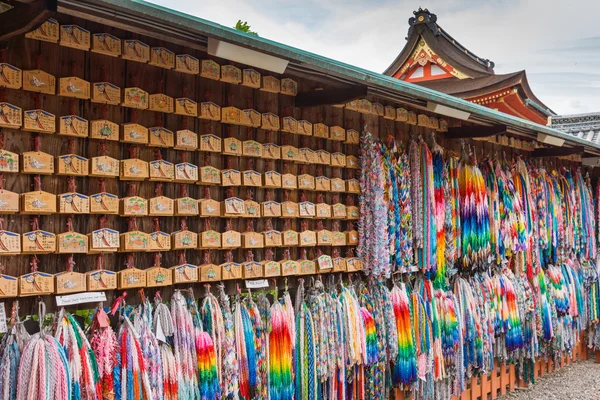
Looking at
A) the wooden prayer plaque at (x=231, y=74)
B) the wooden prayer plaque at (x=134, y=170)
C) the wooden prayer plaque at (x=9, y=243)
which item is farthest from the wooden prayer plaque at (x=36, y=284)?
the wooden prayer plaque at (x=231, y=74)

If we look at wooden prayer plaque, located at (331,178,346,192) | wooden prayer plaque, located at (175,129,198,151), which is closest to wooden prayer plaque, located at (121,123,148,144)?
wooden prayer plaque, located at (175,129,198,151)

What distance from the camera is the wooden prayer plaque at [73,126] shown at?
9.04ft

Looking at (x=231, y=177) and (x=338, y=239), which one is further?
(x=338, y=239)

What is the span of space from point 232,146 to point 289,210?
0.64 m

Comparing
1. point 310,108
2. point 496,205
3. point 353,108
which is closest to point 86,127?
point 310,108

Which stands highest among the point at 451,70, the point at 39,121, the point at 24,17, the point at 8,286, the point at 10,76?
the point at 451,70

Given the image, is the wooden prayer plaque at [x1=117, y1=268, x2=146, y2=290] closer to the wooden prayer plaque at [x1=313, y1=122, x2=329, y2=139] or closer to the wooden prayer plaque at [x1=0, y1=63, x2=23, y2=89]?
the wooden prayer plaque at [x1=0, y1=63, x2=23, y2=89]

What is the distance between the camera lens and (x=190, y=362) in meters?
3.20

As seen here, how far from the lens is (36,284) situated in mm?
2654

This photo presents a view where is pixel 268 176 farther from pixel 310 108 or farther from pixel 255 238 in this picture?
pixel 310 108

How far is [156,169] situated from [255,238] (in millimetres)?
824

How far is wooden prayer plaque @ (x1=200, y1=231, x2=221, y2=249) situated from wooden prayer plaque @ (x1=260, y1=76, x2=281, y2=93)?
3.23 ft

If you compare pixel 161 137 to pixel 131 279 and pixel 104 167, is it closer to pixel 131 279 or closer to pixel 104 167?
pixel 104 167

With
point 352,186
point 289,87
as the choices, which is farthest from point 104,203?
point 352,186
